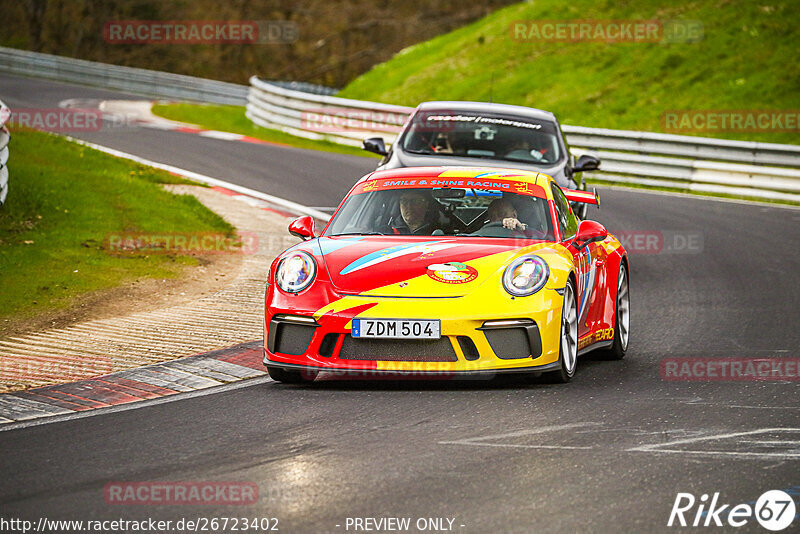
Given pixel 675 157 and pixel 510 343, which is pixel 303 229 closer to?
pixel 510 343

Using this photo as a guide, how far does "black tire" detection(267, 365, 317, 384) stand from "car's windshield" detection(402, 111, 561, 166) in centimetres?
560

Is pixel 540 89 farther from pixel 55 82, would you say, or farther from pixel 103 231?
pixel 103 231

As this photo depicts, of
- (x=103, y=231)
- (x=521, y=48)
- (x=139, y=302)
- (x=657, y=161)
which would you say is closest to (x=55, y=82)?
(x=521, y=48)

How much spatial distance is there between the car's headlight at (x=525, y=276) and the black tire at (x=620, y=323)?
151 cm

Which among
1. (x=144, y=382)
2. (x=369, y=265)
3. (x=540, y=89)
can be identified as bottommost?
(x=144, y=382)

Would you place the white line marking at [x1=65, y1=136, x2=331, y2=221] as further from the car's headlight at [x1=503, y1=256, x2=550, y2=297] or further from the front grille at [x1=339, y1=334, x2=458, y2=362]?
the front grille at [x1=339, y1=334, x2=458, y2=362]

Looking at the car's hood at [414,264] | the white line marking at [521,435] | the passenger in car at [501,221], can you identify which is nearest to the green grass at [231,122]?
the passenger in car at [501,221]

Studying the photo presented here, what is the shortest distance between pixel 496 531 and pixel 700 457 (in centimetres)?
157

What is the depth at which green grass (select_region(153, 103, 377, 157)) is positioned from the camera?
26.4 m

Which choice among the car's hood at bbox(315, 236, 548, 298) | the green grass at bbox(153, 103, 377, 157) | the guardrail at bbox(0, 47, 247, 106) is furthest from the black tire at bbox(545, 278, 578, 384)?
the guardrail at bbox(0, 47, 247, 106)

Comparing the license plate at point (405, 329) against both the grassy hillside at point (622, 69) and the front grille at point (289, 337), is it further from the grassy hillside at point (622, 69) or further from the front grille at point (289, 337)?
the grassy hillside at point (622, 69)

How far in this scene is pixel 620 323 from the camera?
906 centimetres

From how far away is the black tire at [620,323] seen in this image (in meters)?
8.95

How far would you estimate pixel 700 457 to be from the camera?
6027 mm
